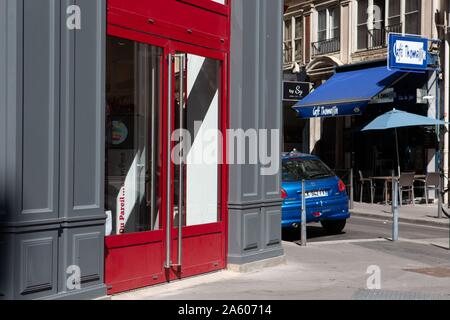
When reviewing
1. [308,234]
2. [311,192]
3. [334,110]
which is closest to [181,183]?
[311,192]

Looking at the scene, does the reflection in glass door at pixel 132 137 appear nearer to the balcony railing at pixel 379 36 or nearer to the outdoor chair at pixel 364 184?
the outdoor chair at pixel 364 184

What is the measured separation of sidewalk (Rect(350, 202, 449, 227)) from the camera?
15.5 metres

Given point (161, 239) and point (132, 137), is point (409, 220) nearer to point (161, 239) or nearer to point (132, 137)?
point (161, 239)

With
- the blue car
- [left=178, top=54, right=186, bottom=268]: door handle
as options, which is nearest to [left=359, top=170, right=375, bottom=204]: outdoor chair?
the blue car

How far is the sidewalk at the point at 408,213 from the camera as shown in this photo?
51.0 ft

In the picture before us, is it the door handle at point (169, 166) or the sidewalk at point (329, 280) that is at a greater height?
the door handle at point (169, 166)

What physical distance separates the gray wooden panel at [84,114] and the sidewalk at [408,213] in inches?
428

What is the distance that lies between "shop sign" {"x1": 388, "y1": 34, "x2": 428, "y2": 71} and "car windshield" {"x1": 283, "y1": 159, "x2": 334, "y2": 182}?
6649 mm

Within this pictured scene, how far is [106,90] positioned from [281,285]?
303 cm

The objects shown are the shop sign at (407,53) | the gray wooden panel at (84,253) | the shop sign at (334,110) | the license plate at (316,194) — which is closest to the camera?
the gray wooden panel at (84,253)


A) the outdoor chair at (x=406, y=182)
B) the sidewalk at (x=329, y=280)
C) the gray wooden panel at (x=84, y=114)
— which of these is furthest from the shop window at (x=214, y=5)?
the outdoor chair at (x=406, y=182)

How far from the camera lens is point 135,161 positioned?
718 centimetres

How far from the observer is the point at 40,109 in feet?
18.7
